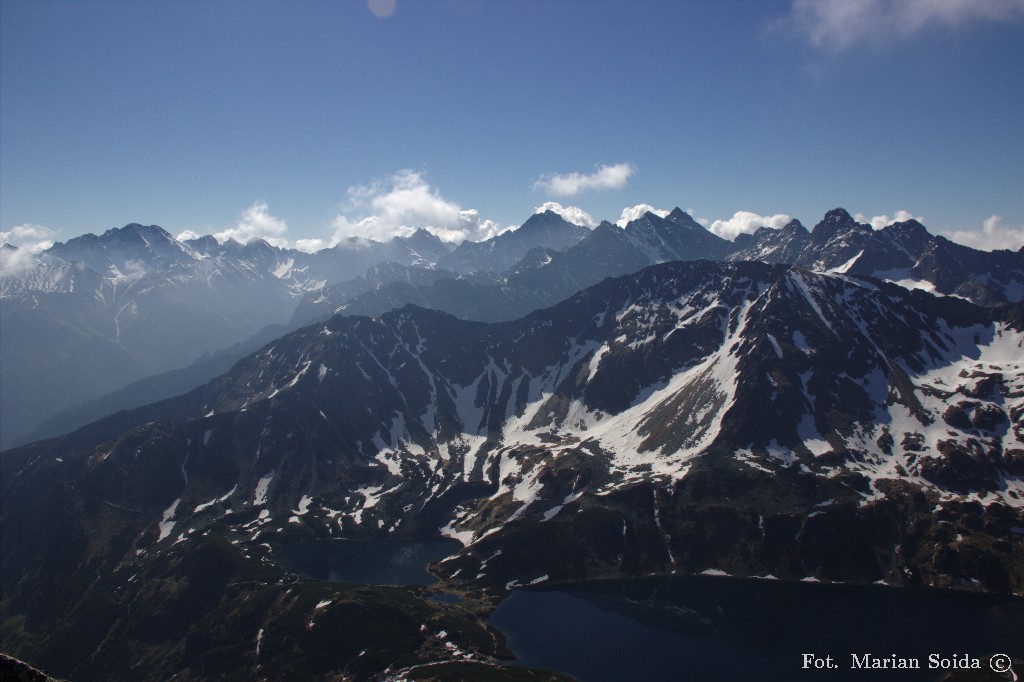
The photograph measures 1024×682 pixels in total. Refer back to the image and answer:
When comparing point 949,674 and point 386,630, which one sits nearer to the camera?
point 949,674

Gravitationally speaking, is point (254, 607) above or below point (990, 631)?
above

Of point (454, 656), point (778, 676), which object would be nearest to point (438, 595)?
point (454, 656)

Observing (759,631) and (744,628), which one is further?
(744,628)

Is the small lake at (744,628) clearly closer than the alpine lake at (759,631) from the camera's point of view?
No

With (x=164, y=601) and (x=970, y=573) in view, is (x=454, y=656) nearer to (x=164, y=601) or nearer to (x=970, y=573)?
(x=164, y=601)

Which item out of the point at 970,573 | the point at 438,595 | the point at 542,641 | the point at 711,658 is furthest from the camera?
the point at 438,595

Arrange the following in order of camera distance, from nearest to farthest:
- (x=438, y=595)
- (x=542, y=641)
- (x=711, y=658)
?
(x=711, y=658)
(x=542, y=641)
(x=438, y=595)
